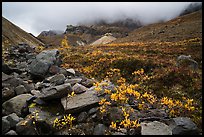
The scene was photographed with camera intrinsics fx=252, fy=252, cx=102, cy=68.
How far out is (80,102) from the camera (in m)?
11.4

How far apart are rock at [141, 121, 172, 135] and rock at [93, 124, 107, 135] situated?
1.47m

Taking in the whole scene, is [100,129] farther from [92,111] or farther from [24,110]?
[24,110]

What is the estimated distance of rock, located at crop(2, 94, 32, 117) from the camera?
1208 cm

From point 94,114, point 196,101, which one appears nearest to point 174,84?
point 196,101

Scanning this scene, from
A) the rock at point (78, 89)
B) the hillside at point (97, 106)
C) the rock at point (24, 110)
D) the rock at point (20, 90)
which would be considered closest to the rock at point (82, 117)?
the hillside at point (97, 106)

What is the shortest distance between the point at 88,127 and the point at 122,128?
1.40m

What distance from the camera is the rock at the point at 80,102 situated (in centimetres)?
1098

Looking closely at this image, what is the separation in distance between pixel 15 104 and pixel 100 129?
5.05 metres

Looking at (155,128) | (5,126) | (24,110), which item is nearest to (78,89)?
(24,110)

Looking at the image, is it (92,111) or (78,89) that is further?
(78,89)

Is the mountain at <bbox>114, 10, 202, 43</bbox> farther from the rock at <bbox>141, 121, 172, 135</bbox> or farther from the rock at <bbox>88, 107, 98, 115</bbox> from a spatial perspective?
the rock at <bbox>141, 121, 172, 135</bbox>

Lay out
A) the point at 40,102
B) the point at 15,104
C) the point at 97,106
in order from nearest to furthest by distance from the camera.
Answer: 1. the point at 97,106
2. the point at 40,102
3. the point at 15,104

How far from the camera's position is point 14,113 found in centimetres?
1138

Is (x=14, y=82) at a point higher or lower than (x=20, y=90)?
higher
